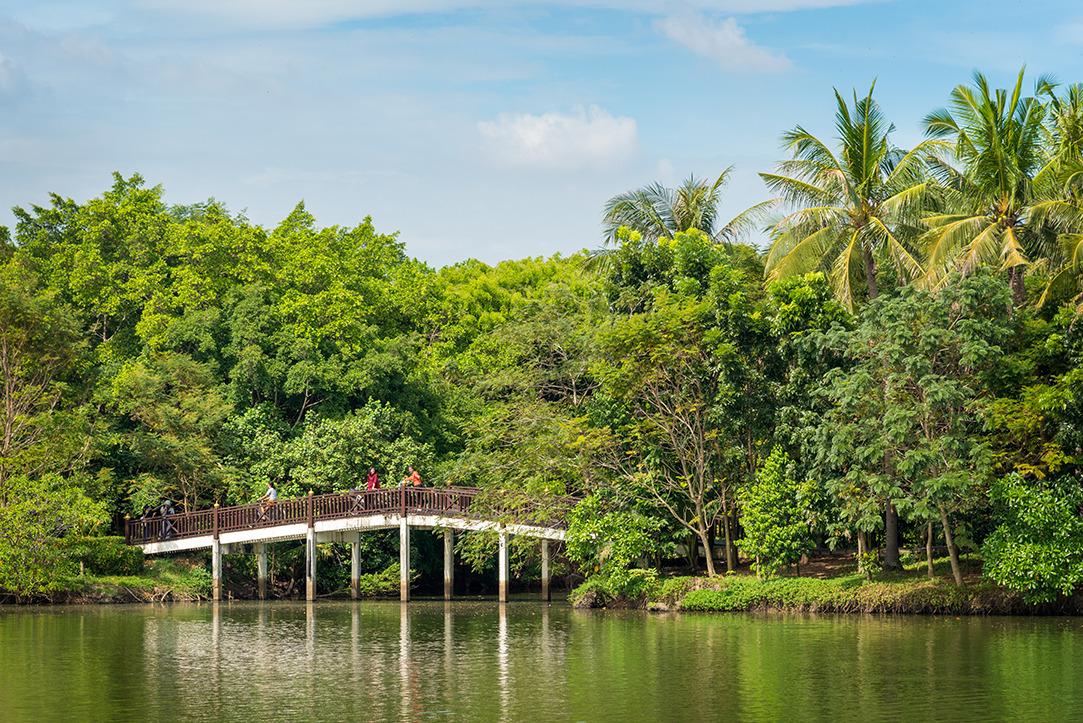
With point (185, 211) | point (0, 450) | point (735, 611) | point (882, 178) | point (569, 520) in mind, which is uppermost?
point (185, 211)

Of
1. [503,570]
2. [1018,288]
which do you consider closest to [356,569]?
[503,570]

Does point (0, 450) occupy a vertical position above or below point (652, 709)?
above

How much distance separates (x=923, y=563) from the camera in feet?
88.3

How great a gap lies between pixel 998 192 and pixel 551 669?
1601 centimetres

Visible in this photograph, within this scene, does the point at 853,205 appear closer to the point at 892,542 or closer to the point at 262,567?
the point at 892,542

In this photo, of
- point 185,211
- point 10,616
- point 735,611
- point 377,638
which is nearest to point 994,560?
point 735,611

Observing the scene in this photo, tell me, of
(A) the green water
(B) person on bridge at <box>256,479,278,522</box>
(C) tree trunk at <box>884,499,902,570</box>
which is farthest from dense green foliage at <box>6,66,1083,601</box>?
(A) the green water

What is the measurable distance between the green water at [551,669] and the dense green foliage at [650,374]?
3.23 meters

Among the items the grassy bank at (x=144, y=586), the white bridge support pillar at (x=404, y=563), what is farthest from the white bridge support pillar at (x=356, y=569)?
the grassy bank at (x=144, y=586)

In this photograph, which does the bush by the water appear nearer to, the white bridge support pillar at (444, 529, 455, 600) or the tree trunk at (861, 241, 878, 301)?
the white bridge support pillar at (444, 529, 455, 600)

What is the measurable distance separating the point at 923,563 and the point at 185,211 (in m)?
38.9

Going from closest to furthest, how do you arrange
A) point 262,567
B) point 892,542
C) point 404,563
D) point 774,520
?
point 774,520 < point 892,542 < point 404,563 < point 262,567

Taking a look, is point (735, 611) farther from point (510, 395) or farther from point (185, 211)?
point (185, 211)

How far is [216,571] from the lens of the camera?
35094 mm
